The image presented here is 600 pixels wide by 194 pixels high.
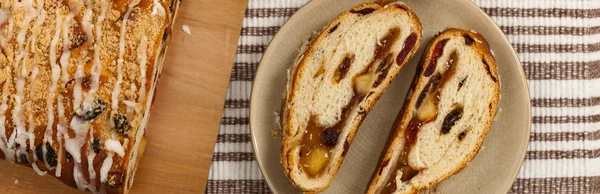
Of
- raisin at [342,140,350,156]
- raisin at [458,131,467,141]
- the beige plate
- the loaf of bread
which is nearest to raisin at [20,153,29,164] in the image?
the loaf of bread

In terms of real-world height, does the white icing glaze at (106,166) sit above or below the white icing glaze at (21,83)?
below

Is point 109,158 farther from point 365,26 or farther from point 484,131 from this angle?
point 484,131

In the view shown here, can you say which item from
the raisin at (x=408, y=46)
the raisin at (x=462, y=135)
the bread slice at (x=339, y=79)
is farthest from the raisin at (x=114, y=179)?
the raisin at (x=462, y=135)

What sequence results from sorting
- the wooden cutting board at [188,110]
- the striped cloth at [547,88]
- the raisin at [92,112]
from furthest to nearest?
the striped cloth at [547,88], the wooden cutting board at [188,110], the raisin at [92,112]

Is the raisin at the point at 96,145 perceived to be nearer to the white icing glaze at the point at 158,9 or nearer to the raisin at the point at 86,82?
the raisin at the point at 86,82

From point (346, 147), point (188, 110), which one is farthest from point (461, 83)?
point (188, 110)

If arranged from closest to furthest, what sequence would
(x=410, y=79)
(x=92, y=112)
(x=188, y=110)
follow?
(x=92, y=112) < (x=188, y=110) < (x=410, y=79)

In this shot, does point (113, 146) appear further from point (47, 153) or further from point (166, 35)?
point (166, 35)

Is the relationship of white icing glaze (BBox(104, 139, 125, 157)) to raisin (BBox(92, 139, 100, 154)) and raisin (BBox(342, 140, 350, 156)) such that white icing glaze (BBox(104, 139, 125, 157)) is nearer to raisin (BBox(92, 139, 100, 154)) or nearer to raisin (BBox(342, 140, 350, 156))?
raisin (BBox(92, 139, 100, 154))
